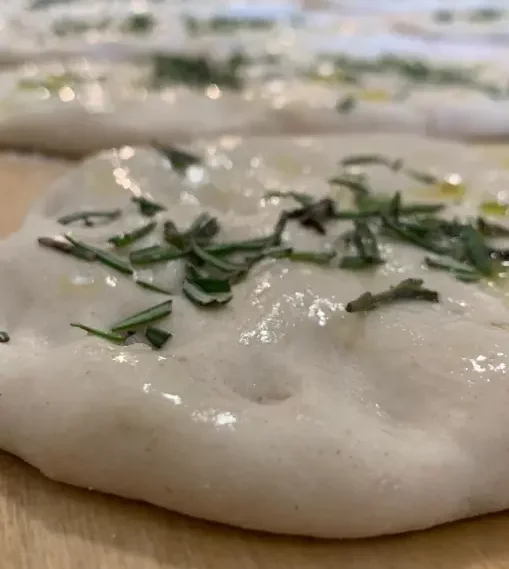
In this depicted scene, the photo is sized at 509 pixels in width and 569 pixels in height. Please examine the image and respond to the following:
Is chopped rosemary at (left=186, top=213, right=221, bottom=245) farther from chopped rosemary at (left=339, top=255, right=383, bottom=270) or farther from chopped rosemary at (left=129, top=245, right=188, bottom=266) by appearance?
chopped rosemary at (left=339, top=255, right=383, bottom=270)

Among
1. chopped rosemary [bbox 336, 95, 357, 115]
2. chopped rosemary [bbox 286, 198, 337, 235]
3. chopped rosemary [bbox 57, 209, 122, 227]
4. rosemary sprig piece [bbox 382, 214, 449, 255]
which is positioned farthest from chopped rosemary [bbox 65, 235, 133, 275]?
chopped rosemary [bbox 336, 95, 357, 115]

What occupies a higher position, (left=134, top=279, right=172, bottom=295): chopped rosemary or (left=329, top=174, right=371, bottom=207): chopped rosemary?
(left=134, top=279, right=172, bottom=295): chopped rosemary

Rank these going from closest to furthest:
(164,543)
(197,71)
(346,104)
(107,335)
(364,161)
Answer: (164,543) → (107,335) → (364,161) → (346,104) → (197,71)

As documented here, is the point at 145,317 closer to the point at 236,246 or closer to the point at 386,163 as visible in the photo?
the point at 236,246

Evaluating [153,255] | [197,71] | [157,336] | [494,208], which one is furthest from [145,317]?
[197,71]

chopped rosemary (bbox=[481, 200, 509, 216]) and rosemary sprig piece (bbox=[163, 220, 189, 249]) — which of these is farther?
chopped rosemary (bbox=[481, 200, 509, 216])

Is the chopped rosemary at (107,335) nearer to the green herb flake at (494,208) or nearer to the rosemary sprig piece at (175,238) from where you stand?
the rosemary sprig piece at (175,238)
